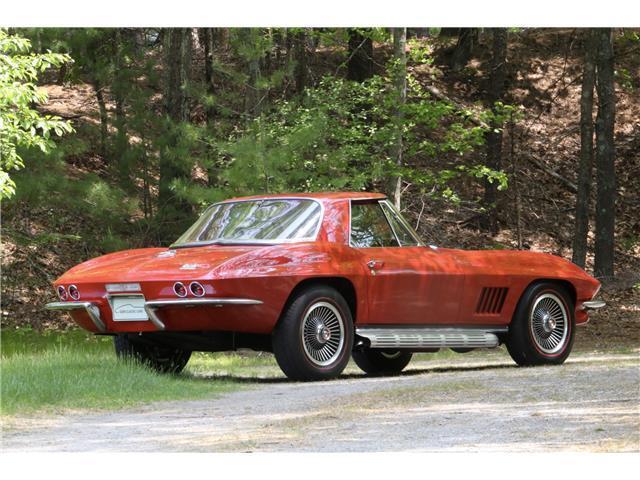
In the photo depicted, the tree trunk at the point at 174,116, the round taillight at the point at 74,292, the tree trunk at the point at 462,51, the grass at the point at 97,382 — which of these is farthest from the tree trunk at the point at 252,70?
the tree trunk at the point at 462,51

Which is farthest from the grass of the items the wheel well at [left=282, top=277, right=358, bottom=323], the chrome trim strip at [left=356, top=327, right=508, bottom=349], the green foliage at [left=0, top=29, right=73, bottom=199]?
the green foliage at [left=0, top=29, right=73, bottom=199]

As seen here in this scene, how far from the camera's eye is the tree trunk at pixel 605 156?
Result: 2392 cm

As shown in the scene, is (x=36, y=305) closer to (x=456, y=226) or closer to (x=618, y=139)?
(x=456, y=226)

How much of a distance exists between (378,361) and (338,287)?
7.60 ft

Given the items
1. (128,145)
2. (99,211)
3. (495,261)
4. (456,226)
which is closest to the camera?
(495,261)

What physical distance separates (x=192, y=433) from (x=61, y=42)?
48.5ft

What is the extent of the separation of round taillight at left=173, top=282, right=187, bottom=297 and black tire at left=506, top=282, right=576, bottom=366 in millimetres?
3886

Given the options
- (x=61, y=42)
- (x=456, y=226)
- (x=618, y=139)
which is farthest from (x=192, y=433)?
(x=618, y=139)

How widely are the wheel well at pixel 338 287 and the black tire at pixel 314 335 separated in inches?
1.8

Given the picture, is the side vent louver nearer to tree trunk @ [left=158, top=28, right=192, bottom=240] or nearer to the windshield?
the windshield

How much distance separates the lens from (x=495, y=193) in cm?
2819

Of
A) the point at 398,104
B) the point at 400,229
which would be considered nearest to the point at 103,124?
the point at 398,104
